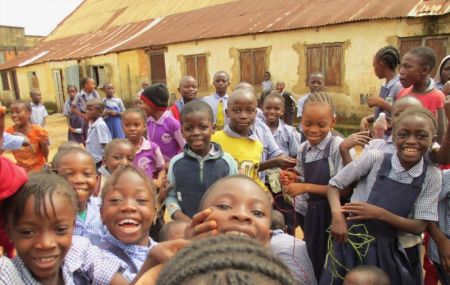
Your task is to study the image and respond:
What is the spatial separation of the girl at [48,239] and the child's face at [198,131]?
1.13 metres

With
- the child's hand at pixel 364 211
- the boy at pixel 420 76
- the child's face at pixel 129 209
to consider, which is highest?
the boy at pixel 420 76

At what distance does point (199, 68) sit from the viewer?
45.4ft

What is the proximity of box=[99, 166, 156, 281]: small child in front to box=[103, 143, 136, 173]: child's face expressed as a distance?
958 millimetres

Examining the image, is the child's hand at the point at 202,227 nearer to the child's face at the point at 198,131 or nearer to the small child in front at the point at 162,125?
the child's face at the point at 198,131

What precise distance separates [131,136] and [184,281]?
9.29 ft

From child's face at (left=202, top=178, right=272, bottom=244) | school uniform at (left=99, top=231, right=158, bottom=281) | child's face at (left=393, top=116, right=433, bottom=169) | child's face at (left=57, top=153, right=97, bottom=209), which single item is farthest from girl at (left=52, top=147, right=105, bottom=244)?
child's face at (left=393, top=116, right=433, bottom=169)

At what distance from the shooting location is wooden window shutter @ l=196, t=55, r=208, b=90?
44.8 ft

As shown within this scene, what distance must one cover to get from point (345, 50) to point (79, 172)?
9.13 m

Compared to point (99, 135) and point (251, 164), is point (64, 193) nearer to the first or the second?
point (251, 164)

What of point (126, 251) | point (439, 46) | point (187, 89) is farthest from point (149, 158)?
point (439, 46)

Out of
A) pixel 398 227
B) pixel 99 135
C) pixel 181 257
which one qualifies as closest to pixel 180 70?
pixel 99 135

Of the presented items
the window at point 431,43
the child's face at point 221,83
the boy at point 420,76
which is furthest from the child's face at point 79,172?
the window at point 431,43

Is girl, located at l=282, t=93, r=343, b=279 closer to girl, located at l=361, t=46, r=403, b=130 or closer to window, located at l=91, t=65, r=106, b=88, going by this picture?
girl, located at l=361, t=46, r=403, b=130

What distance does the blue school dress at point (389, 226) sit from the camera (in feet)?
6.84
